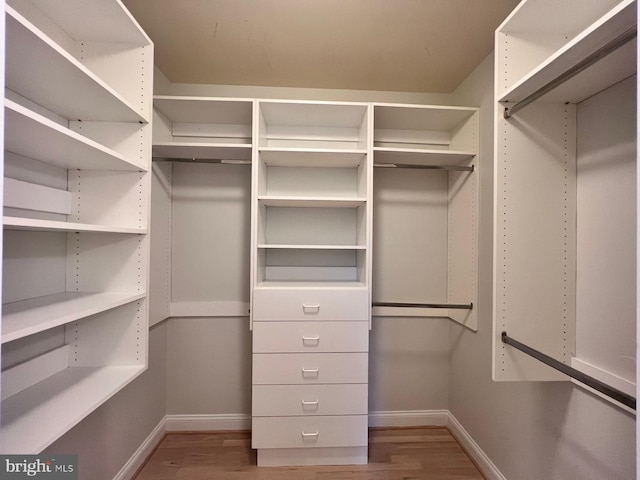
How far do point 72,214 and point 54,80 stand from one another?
560 mm

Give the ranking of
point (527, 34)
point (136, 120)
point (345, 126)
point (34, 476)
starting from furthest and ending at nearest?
point (345, 126), point (136, 120), point (527, 34), point (34, 476)

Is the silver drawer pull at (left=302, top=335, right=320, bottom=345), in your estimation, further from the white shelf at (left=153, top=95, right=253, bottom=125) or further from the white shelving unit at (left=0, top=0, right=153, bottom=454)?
the white shelf at (left=153, top=95, right=253, bottom=125)

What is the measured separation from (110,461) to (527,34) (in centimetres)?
282

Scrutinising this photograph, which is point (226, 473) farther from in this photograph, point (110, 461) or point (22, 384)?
point (22, 384)

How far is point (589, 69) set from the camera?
3.47 ft

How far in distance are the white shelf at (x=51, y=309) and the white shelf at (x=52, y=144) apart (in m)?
0.55

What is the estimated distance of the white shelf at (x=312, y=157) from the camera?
6.18 feet

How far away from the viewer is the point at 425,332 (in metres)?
2.35

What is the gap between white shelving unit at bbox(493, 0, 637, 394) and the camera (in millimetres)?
1187

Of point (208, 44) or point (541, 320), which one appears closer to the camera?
point (541, 320)

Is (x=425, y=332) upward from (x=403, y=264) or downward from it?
downward

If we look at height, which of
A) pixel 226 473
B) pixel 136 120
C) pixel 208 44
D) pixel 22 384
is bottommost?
pixel 226 473

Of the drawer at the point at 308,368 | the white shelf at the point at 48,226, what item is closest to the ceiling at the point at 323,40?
the white shelf at the point at 48,226

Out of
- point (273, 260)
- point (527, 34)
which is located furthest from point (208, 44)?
point (527, 34)
